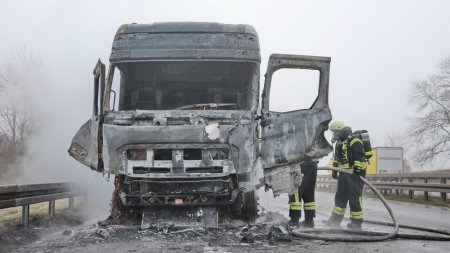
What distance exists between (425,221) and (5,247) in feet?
22.0

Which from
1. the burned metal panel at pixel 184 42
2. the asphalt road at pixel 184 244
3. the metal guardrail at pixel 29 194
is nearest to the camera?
the asphalt road at pixel 184 244

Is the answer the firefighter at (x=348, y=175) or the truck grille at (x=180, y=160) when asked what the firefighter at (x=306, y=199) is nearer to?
the firefighter at (x=348, y=175)

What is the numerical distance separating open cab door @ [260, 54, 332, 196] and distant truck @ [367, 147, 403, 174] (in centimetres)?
2413

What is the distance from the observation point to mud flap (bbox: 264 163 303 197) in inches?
270

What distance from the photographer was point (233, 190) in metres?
6.54

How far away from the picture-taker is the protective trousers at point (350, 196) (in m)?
7.52

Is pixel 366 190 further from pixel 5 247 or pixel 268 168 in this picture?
pixel 5 247

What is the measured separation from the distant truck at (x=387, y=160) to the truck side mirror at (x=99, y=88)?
83.3 ft

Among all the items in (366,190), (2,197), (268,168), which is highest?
(268,168)

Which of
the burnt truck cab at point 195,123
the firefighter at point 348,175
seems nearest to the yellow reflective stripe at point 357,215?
the firefighter at point 348,175

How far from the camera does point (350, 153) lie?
787 centimetres

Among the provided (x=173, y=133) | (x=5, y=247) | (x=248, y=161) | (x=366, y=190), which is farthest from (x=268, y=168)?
(x=366, y=190)

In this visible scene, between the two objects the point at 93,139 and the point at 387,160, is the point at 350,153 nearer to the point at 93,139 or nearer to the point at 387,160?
the point at 93,139

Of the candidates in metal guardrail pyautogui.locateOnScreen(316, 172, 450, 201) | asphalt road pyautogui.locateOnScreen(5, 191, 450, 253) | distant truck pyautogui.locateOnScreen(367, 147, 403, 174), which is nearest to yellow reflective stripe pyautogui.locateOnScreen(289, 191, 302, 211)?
asphalt road pyautogui.locateOnScreen(5, 191, 450, 253)
